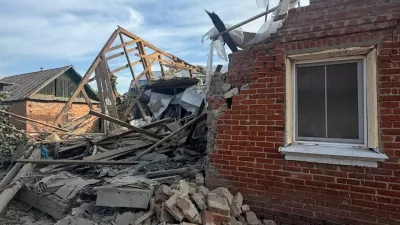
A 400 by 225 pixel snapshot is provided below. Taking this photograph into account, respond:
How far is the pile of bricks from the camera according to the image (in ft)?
11.4

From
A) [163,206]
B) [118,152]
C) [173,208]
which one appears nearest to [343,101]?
[173,208]

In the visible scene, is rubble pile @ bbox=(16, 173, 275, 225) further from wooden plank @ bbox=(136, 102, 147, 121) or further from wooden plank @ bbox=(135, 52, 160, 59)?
wooden plank @ bbox=(135, 52, 160, 59)

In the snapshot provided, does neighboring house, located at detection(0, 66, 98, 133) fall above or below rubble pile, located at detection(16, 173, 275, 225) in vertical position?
above

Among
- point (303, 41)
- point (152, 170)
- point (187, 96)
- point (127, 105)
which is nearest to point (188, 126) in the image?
point (152, 170)

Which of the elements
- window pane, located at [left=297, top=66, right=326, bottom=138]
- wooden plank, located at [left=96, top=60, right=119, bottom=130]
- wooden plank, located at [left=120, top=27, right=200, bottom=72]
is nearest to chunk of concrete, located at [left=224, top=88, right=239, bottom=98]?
window pane, located at [left=297, top=66, right=326, bottom=138]

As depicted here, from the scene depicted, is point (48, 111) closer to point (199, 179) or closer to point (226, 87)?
point (199, 179)

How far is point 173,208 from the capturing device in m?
3.51

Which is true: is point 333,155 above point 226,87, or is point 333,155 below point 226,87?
below

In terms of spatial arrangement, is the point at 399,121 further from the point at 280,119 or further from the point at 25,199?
the point at 25,199

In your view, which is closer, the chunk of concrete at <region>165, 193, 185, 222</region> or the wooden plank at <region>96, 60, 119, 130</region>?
the chunk of concrete at <region>165, 193, 185, 222</region>

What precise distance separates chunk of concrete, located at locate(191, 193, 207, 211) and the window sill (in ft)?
4.06

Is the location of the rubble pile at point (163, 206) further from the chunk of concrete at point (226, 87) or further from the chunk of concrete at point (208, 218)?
the chunk of concrete at point (226, 87)

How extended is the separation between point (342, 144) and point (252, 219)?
152 cm

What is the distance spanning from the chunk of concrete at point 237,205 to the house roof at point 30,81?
18621mm
